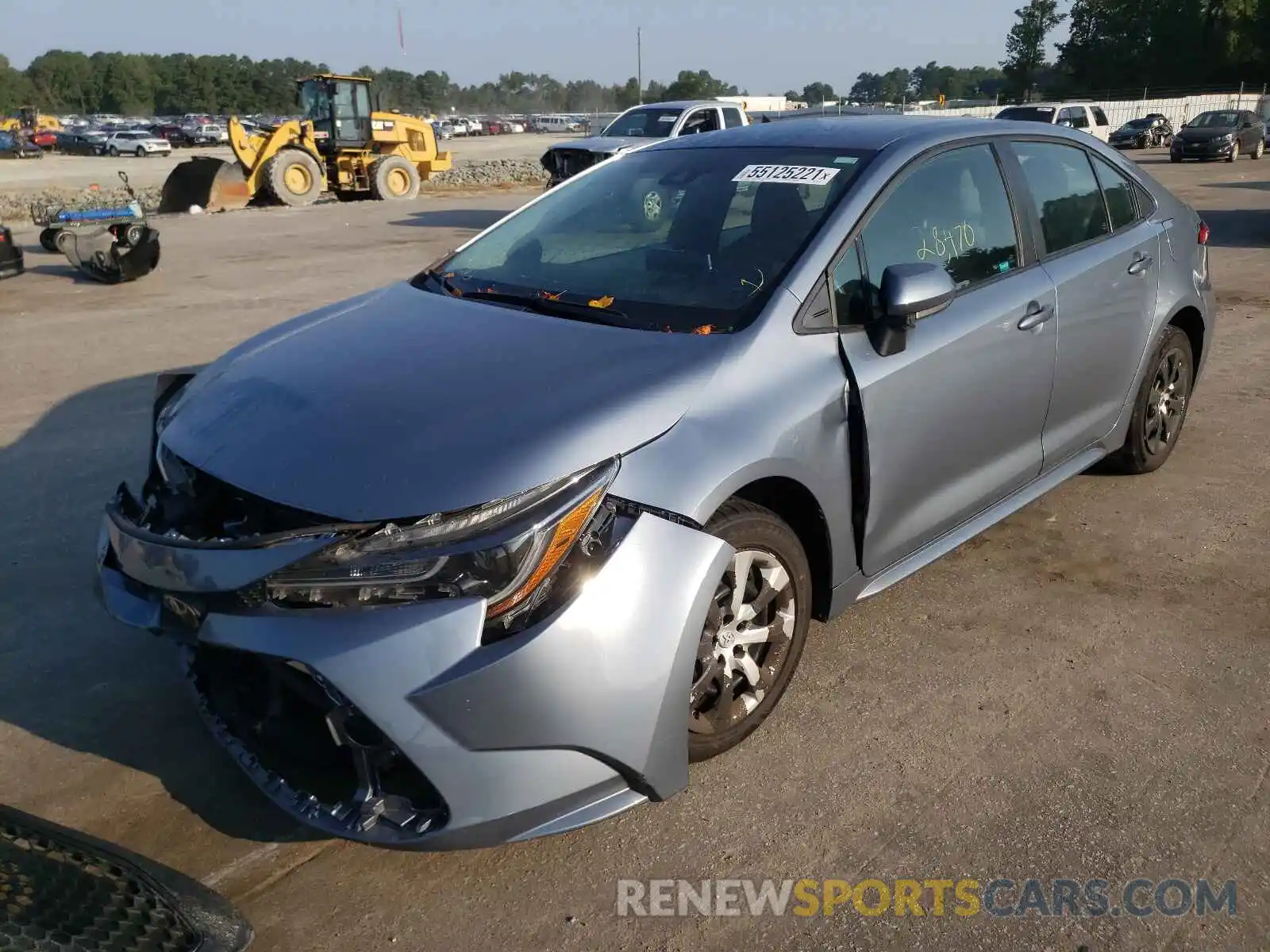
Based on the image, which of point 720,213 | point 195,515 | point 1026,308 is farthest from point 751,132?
point 195,515

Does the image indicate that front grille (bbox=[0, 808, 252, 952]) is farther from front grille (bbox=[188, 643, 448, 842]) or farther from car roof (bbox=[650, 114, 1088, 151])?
car roof (bbox=[650, 114, 1088, 151])

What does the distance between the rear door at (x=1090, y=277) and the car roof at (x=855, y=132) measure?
9.7 inches

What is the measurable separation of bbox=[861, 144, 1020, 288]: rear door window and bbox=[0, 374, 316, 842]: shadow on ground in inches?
97.6

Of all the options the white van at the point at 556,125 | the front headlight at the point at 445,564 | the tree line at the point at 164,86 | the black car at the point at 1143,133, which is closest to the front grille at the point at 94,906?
the front headlight at the point at 445,564

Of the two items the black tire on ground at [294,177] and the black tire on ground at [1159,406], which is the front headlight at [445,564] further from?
the black tire on ground at [294,177]

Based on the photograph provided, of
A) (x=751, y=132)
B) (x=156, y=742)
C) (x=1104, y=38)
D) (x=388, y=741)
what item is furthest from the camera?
(x=1104, y=38)

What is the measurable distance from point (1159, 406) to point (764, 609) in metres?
3.04

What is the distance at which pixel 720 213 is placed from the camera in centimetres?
362

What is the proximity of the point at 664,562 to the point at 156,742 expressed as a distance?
1768mm

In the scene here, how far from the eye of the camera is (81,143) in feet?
198

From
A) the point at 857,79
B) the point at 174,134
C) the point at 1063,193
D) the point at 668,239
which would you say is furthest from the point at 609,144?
the point at 857,79

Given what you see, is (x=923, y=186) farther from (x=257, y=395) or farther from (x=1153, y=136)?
(x=1153, y=136)

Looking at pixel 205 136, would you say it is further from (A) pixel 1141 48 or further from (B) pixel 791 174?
(B) pixel 791 174

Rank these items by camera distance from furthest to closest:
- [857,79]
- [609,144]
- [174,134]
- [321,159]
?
[857,79], [174,134], [321,159], [609,144]
